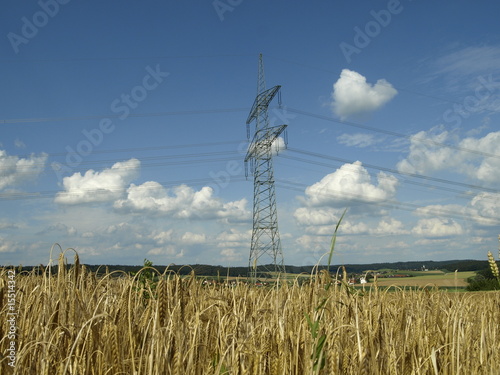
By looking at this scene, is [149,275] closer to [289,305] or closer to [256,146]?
[289,305]

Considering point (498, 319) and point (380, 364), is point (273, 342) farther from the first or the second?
point (498, 319)

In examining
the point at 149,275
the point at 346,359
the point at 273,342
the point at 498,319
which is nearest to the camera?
the point at 273,342

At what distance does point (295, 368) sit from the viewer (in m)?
3.21

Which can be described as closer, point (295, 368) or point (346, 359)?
point (295, 368)

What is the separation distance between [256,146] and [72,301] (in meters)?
Answer: 32.9

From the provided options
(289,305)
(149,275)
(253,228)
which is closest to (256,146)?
(253,228)

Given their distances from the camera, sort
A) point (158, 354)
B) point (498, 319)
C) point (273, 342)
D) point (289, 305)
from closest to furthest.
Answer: point (158, 354), point (273, 342), point (289, 305), point (498, 319)

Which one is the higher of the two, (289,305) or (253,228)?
(253,228)

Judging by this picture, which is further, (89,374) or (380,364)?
(380,364)

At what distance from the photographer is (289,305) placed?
4.11 m

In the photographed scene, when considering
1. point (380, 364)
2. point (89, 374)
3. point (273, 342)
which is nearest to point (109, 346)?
point (89, 374)

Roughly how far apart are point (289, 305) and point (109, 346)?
175cm

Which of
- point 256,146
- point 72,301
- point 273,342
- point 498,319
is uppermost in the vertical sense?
point 256,146

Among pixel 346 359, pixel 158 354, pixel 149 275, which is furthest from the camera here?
pixel 149 275
